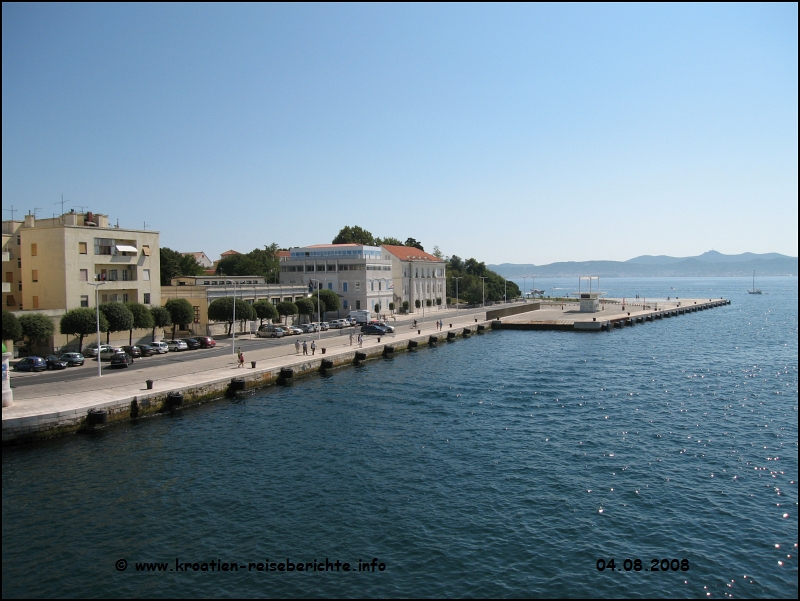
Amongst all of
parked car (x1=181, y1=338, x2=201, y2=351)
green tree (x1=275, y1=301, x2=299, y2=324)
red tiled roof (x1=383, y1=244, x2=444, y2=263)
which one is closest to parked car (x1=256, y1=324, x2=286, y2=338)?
green tree (x1=275, y1=301, x2=299, y2=324)

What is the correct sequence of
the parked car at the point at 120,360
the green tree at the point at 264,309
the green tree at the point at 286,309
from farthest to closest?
the green tree at the point at 286,309 → the green tree at the point at 264,309 → the parked car at the point at 120,360

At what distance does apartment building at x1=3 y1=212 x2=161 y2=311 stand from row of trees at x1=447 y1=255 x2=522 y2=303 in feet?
241

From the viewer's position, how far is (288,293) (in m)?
72.8

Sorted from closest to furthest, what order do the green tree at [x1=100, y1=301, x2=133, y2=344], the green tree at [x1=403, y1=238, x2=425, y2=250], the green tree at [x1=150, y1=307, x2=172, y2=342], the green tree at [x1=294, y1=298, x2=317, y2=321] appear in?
the green tree at [x1=100, y1=301, x2=133, y2=344]
the green tree at [x1=150, y1=307, x2=172, y2=342]
the green tree at [x1=294, y1=298, x2=317, y2=321]
the green tree at [x1=403, y1=238, x2=425, y2=250]

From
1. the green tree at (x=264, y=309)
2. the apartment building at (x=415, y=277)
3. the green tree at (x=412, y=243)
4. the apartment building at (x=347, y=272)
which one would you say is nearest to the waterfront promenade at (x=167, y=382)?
the green tree at (x=264, y=309)

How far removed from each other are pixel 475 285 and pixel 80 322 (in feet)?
284

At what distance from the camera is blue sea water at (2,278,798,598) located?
619 inches

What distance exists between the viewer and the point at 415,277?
315 ft

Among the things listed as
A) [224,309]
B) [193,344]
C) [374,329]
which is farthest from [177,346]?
[374,329]

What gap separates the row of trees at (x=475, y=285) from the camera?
118438 millimetres

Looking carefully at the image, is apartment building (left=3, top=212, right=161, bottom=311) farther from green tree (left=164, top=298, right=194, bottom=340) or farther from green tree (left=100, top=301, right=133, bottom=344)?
green tree (left=100, top=301, right=133, bottom=344)

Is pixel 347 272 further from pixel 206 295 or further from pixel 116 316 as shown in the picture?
pixel 116 316

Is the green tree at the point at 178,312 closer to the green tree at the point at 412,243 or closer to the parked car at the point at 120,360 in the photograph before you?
the parked car at the point at 120,360

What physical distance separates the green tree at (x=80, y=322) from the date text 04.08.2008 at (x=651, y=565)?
4083cm
